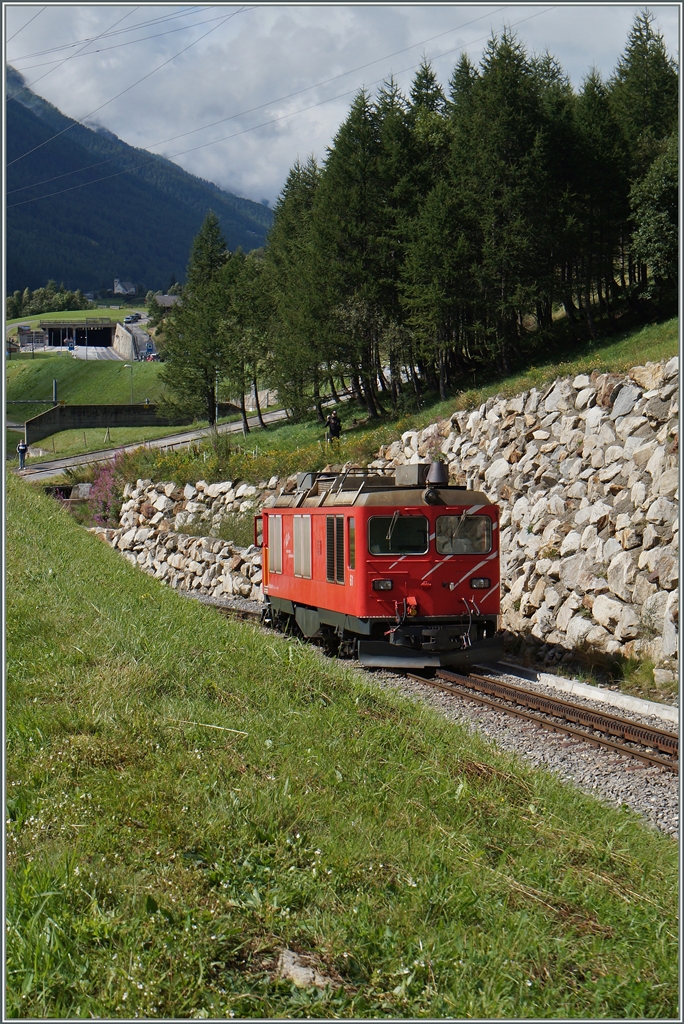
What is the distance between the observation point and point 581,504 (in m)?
17.8

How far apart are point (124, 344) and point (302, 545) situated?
11341 cm

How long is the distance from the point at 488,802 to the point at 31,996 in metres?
3.61

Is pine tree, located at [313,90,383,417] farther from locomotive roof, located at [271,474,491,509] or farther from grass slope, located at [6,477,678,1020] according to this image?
grass slope, located at [6,477,678,1020]

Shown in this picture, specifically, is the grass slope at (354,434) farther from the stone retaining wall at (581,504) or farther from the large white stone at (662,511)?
the large white stone at (662,511)

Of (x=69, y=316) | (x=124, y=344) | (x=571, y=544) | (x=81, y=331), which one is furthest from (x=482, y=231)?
(x=69, y=316)

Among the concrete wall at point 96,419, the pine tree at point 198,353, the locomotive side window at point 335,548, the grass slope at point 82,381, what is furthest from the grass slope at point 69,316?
the locomotive side window at point 335,548

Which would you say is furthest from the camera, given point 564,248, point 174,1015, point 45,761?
point 564,248

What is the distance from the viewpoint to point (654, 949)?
190 inches

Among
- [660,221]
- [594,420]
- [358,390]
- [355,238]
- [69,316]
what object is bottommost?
[594,420]

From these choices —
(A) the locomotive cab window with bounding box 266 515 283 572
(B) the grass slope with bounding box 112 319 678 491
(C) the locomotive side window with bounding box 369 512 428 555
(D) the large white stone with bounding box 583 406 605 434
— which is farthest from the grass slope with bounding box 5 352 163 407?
(C) the locomotive side window with bounding box 369 512 428 555

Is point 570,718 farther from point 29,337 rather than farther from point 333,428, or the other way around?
point 29,337

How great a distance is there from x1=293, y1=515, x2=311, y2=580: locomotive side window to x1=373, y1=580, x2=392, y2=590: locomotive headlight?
9.28 ft

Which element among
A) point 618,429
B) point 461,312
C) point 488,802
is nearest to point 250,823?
point 488,802

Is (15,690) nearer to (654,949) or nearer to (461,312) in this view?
(654,949)
